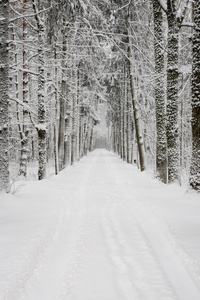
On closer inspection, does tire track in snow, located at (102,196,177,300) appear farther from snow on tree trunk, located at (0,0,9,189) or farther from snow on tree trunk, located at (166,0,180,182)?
snow on tree trunk, located at (166,0,180,182)

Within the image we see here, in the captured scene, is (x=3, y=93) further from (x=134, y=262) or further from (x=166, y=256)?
(x=166, y=256)

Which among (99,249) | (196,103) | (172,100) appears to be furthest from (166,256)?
(172,100)

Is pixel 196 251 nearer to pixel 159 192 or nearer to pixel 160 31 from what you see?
pixel 159 192

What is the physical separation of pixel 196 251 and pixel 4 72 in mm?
6928

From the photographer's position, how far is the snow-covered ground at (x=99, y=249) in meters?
2.94

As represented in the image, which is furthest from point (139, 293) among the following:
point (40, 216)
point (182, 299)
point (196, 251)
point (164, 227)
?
point (40, 216)

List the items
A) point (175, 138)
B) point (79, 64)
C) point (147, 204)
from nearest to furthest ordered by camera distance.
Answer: point (147, 204)
point (175, 138)
point (79, 64)

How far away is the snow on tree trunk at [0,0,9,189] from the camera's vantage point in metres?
7.35

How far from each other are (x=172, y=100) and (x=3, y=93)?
20.8 feet

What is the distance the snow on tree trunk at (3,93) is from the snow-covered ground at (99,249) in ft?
2.29

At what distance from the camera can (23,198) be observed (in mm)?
7637

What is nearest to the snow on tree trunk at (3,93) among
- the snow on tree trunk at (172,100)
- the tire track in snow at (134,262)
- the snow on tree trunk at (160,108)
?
the tire track in snow at (134,262)

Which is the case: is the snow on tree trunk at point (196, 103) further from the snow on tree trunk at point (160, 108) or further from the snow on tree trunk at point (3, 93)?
the snow on tree trunk at point (3, 93)

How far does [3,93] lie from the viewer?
24.5 ft
